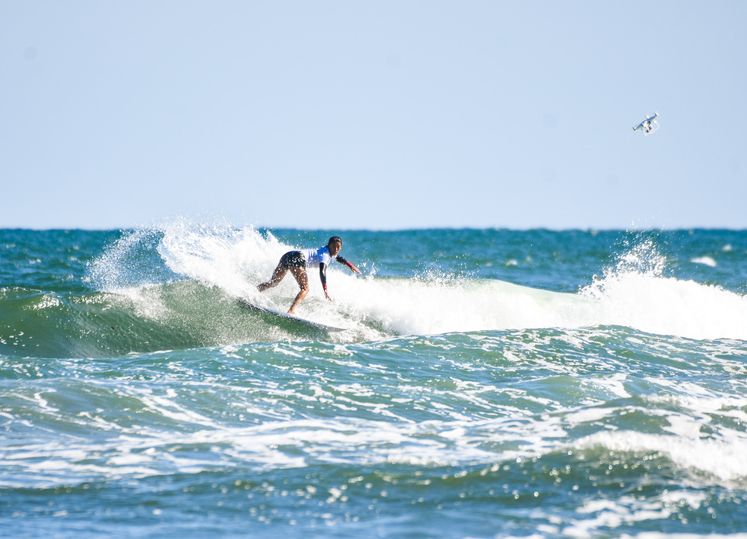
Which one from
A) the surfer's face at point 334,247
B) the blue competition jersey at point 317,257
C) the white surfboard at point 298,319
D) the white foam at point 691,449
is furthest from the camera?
the blue competition jersey at point 317,257

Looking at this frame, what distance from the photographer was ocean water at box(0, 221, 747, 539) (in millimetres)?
6355

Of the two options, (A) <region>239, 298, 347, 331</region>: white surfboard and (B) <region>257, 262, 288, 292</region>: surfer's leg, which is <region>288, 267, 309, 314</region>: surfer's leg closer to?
(B) <region>257, 262, 288, 292</region>: surfer's leg

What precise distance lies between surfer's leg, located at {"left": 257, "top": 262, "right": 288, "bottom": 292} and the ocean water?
11.1 inches

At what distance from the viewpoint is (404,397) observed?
9.95m

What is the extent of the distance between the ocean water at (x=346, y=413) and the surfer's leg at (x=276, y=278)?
281 millimetres

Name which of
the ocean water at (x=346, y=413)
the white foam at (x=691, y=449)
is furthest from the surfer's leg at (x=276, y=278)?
the white foam at (x=691, y=449)

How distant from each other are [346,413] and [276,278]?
6765 mm

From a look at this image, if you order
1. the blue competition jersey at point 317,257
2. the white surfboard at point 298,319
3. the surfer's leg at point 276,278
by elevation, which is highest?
the blue competition jersey at point 317,257

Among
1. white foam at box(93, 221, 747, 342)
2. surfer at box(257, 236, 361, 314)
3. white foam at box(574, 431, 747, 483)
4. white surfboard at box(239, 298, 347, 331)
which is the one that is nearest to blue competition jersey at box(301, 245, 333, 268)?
surfer at box(257, 236, 361, 314)

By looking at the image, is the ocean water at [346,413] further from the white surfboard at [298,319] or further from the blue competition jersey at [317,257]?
the blue competition jersey at [317,257]

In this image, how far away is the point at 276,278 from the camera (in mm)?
15734

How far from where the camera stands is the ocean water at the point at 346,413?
6.36 m

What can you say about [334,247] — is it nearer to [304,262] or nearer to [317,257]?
[317,257]

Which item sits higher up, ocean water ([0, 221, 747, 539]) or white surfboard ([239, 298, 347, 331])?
white surfboard ([239, 298, 347, 331])
